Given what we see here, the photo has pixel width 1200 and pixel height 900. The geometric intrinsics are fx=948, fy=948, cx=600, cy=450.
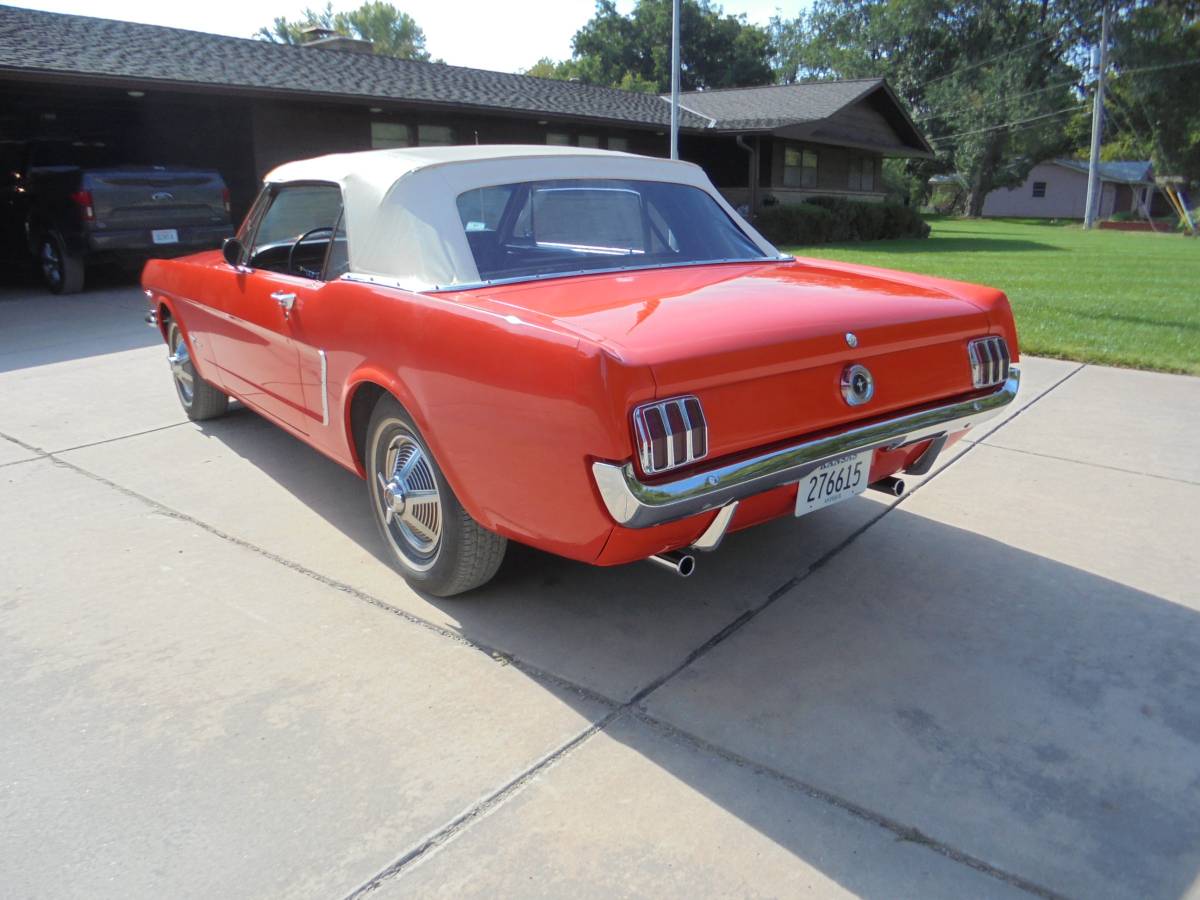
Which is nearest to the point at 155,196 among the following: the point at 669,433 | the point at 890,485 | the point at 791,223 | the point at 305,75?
the point at 305,75

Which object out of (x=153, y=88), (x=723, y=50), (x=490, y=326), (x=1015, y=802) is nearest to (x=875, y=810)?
(x=1015, y=802)

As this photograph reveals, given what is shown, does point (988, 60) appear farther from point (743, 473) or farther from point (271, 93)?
point (743, 473)

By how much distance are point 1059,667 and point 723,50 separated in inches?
2676

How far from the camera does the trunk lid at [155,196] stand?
1064 cm

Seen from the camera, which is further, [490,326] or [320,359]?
[320,359]

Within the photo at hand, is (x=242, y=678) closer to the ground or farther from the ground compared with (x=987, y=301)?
closer to the ground

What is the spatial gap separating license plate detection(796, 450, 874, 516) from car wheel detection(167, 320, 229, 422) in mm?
3996

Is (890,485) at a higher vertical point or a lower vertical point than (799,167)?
lower

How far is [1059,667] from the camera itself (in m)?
2.96

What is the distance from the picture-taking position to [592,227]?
378 cm

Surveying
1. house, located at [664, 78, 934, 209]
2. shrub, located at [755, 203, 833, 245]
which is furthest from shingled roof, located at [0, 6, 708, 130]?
shrub, located at [755, 203, 833, 245]

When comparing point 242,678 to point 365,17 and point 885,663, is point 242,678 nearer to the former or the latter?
point 885,663

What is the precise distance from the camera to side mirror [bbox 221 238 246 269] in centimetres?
446

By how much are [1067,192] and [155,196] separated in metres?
65.3
